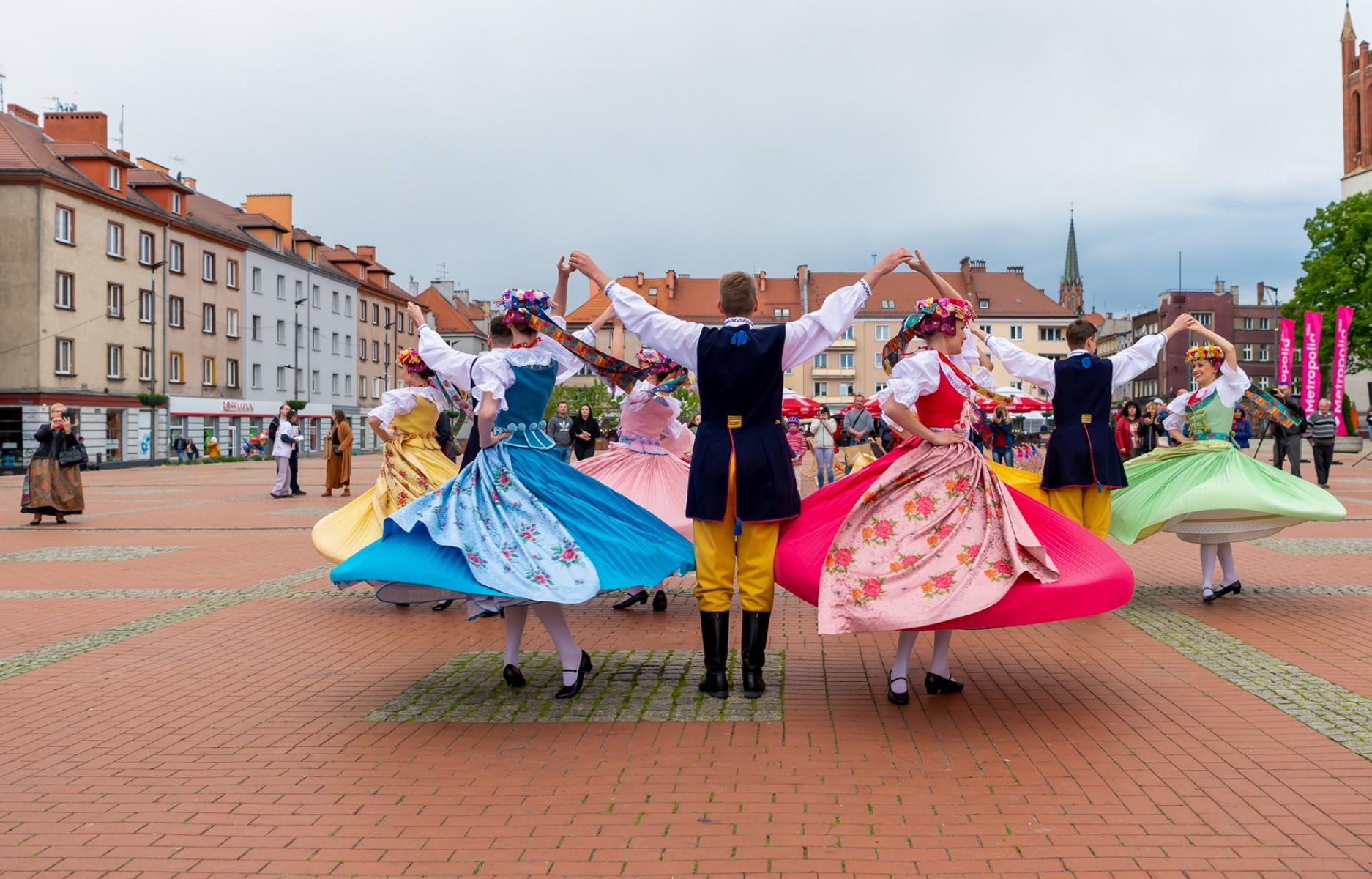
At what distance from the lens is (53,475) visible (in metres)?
17.9

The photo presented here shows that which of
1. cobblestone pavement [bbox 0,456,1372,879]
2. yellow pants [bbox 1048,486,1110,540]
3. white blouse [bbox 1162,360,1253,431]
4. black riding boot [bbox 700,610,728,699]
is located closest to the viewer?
cobblestone pavement [bbox 0,456,1372,879]

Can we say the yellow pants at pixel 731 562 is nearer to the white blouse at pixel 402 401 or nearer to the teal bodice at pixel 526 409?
the teal bodice at pixel 526 409

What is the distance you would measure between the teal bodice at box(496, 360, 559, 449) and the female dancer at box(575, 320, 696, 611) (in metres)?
2.47

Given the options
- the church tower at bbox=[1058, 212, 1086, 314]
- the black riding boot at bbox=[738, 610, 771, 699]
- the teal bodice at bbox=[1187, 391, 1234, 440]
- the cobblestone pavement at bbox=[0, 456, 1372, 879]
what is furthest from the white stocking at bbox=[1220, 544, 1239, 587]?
the church tower at bbox=[1058, 212, 1086, 314]

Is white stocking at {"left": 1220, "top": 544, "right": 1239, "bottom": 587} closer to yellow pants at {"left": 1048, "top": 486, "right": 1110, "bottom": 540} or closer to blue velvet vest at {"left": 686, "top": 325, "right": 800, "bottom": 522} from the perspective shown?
yellow pants at {"left": 1048, "top": 486, "right": 1110, "bottom": 540}

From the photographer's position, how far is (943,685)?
244 inches

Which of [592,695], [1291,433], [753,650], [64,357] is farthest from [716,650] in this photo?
[64,357]

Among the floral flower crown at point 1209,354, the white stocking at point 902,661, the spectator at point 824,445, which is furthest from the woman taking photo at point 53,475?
the floral flower crown at point 1209,354

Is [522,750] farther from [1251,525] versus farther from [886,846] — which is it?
[1251,525]

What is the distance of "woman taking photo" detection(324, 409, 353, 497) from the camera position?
24375mm

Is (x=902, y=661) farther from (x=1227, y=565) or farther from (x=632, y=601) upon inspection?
(x=1227, y=565)

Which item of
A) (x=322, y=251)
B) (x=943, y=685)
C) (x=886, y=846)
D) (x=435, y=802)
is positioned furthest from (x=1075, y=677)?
(x=322, y=251)

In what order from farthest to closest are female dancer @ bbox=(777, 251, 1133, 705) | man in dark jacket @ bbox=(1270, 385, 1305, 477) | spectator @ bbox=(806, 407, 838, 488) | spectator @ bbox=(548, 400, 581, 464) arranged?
spectator @ bbox=(806, 407, 838, 488)
spectator @ bbox=(548, 400, 581, 464)
man in dark jacket @ bbox=(1270, 385, 1305, 477)
female dancer @ bbox=(777, 251, 1133, 705)

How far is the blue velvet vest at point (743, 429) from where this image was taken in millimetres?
5871
